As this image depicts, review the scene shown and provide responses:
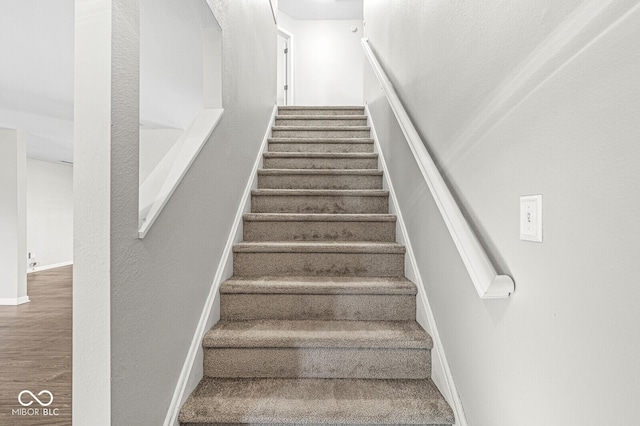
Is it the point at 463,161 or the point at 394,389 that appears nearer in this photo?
the point at 463,161

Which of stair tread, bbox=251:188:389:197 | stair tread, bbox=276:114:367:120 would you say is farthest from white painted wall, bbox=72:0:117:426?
stair tread, bbox=276:114:367:120

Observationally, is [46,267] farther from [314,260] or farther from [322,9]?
[314,260]

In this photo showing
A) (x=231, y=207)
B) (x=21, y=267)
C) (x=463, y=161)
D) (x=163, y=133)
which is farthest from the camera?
(x=163, y=133)

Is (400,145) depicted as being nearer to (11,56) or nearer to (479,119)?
(479,119)

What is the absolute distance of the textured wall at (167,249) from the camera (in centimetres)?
93

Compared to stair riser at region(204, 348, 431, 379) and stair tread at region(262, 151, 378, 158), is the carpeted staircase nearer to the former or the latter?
stair riser at region(204, 348, 431, 379)

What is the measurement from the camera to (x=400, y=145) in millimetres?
2127

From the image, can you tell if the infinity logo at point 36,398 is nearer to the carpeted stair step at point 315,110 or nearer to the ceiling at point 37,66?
the ceiling at point 37,66

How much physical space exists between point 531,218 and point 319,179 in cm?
185

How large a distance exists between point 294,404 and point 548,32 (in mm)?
1329

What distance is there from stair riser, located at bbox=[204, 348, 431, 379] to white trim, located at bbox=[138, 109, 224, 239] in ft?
2.28

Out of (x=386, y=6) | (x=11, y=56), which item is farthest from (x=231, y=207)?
(x=11, y=56)

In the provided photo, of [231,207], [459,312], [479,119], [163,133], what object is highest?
[163,133]

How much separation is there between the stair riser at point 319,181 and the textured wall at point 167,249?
39cm
